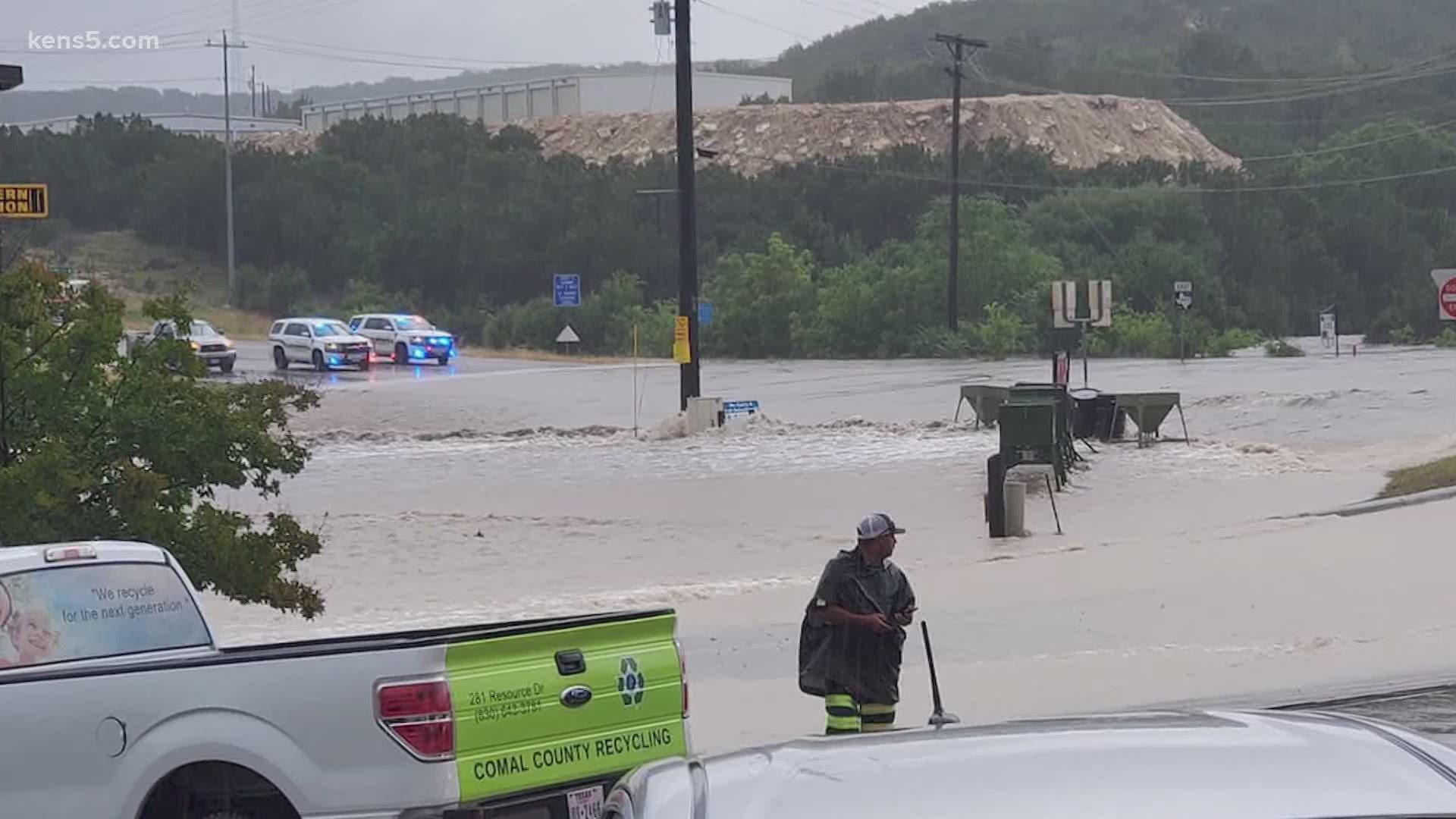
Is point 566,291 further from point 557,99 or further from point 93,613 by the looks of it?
point 557,99

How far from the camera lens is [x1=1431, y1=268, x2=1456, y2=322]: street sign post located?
2598cm

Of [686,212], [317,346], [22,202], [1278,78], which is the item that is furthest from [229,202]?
[1278,78]

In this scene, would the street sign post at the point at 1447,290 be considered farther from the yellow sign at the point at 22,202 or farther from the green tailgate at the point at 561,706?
the green tailgate at the point at 561,706

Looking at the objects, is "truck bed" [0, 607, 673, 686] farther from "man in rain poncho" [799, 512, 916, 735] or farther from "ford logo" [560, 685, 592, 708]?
"man in rain poncho" [799, 512, 916, 735]

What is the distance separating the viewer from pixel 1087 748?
10.9 feet

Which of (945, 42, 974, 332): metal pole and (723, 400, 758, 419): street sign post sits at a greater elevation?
(945, 42, 974, 332): metal pole

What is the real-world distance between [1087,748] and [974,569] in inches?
641

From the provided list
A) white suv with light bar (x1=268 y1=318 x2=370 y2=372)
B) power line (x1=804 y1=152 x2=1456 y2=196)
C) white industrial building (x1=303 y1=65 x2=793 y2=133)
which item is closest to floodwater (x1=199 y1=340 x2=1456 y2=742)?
white suv with light bar (x1=268 y1=318 x2=370 y2=372)

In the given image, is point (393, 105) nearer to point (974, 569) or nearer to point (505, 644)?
point (974, 569)

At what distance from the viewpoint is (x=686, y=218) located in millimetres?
39938

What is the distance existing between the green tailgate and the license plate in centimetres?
5

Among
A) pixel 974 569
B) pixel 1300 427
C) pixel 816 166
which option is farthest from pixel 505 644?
pixel 816 166

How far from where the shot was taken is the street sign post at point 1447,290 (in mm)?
25984

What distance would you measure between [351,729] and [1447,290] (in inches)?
883
